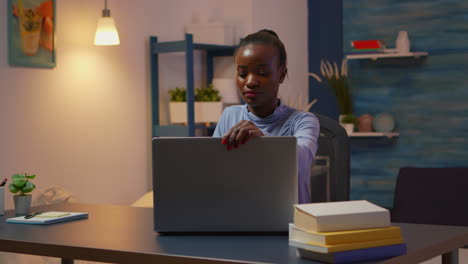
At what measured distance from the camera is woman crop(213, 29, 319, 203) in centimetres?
186

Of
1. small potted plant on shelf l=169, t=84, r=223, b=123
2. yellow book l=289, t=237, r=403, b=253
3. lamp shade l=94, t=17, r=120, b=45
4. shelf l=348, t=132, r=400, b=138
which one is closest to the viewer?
yellow book l=289, t=237, r=403, b=253

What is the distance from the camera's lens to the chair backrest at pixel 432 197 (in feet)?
11.0

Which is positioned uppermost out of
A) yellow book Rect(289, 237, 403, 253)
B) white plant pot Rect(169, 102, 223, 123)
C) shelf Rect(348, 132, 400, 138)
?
white plant pot Rect(169, 102, 223, 123)

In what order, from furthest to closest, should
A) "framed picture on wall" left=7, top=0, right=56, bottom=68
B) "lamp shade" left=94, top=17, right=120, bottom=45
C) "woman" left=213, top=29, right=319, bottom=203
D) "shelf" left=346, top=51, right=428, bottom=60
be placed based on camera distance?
"shelf" left=346, top=51, right=428, bottom=60 → "lamp shade" left=94, top=17, right=120, bottom=45 → "framed picture on wall" left=7, top=0, right=56, bottom=68 → "woman" left=213, top=29, right=319, bottom=203

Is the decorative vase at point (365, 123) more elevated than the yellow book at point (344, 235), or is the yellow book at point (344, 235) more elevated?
the decorative vase at point (365, 123)

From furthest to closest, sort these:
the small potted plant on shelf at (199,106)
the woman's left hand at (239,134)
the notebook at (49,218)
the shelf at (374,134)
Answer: the shelf at (374,134) < the small potted plant on shelf at (199,106) < the notebook at (49,218) < the woman's left hand at (239,134)

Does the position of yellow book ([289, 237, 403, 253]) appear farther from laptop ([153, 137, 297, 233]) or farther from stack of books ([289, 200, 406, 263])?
laptop ([153, 137, 297, 233])

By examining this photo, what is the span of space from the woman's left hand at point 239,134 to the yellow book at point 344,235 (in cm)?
24


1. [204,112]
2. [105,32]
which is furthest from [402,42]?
[105,32]

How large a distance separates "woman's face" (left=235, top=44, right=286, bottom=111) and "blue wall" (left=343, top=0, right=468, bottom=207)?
3.51 metres

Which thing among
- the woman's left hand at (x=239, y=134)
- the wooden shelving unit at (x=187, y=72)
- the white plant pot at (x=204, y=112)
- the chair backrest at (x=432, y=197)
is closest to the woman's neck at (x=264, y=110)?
the woman's left hand at (x=239, y=134)

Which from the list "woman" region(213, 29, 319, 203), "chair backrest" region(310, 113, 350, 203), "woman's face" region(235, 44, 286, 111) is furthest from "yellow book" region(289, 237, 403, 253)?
"chair backrest" region(310, 113, 350, 203)

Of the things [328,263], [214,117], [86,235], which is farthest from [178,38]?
[328,263]

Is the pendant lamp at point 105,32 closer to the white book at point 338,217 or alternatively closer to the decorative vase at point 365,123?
the decorative vase at point 365,123
